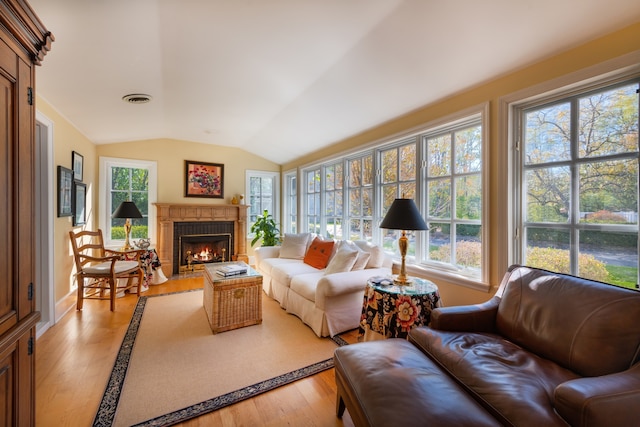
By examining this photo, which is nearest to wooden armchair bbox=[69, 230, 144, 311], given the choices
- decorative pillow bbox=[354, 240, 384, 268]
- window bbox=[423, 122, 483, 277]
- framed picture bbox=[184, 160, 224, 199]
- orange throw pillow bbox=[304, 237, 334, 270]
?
framed picture bbox=[184, 160, 224, 199]

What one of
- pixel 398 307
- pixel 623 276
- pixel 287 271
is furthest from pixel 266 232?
pixel 623 276

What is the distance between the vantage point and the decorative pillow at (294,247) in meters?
4.09

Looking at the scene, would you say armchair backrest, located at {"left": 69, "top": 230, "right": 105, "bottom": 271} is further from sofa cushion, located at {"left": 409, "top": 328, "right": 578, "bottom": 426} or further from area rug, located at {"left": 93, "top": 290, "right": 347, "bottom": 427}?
sofa cushion, located at {"left": 409, "top": 328, "right": 578, "bottom": 426}

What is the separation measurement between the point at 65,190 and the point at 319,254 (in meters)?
3.17

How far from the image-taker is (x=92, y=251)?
4.05 meters

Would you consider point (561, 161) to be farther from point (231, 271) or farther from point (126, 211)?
point (126, 211)

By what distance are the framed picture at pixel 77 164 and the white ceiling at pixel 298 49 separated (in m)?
0.45

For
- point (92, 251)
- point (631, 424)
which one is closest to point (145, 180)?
point (92, 251)

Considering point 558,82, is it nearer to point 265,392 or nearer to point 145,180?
point 265,392

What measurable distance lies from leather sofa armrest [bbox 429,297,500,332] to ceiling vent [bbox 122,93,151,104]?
A: 3.59 m

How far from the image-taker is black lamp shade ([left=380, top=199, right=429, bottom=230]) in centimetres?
214

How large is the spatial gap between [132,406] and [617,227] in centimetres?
320

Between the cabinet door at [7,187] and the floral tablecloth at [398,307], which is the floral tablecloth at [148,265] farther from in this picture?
the floral tablecloth at [398,307]

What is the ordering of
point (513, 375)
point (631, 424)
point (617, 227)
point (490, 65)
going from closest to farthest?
point (631, 424)
point (513, 375)
point (617, 227)
point (490, 65)
